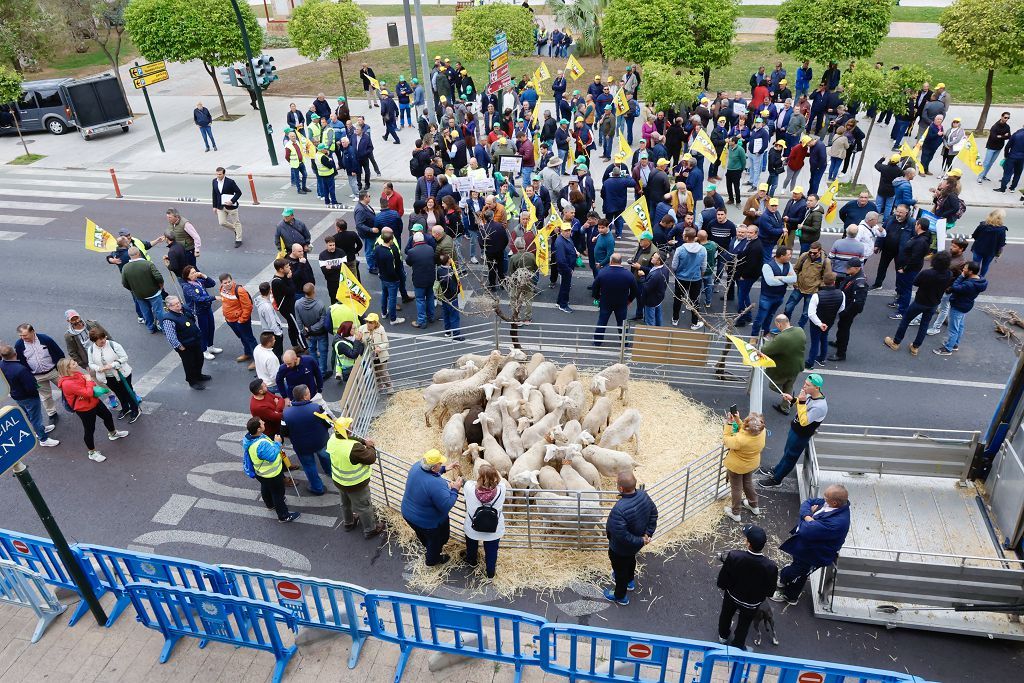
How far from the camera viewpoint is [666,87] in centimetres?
2017

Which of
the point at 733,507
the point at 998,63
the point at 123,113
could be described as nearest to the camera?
the point at 733,507

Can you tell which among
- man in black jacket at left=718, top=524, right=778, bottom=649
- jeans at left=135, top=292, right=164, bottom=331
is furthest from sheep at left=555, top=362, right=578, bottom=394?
Result: jeans at left=135, top=292, right=164, bottom=331

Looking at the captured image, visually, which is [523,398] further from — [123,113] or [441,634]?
[123,113]

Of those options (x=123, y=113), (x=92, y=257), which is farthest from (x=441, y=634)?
(x=123, y=113)

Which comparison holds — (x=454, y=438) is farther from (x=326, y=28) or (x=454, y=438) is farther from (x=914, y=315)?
(x=326, y=28)

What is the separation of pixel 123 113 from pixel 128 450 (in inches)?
839

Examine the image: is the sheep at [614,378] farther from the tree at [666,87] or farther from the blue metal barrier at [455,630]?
the tree at [666,87]

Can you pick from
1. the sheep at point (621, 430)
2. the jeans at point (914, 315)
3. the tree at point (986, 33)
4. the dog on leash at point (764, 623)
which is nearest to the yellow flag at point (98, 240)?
the sheep at point (621, 430)

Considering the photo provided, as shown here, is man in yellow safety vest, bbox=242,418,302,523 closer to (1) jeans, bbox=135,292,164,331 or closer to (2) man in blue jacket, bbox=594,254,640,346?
(2) man in blue jacket, bbox=594,254,640,346

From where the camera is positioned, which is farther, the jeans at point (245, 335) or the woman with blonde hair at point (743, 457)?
the jeans at point (245, 335)

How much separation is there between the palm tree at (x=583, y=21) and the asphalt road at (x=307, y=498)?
21.1 meters

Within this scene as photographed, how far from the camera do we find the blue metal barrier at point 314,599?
710cm

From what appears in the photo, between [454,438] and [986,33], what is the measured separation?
20245 mm

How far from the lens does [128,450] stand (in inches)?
443
